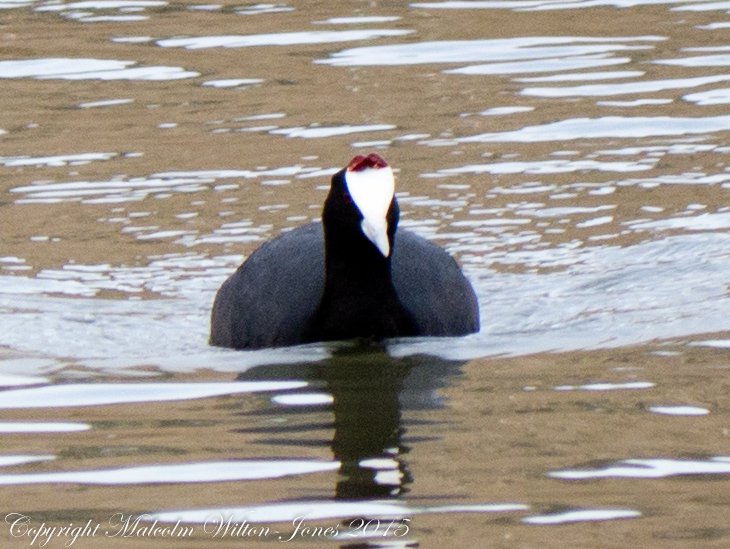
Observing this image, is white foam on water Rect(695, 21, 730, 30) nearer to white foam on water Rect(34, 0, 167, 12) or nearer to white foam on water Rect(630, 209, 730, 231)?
white foam on water Rect(34, 0, 167, 12)

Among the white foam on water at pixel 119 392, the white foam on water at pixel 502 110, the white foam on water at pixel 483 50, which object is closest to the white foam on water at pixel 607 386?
the white foam on water at pixel 119 392

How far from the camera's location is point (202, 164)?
10047 millimetres

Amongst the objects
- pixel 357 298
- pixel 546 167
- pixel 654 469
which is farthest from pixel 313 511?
pixel 546 167

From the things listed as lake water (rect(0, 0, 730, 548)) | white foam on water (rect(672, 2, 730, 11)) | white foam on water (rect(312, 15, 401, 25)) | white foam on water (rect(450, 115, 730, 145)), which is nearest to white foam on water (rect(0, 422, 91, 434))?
lake water (rect(0, 0, 730, 548))

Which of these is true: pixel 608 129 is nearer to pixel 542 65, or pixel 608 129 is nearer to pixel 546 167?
pixel 546 167

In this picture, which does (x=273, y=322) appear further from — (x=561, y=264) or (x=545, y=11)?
(x=545, y=11)

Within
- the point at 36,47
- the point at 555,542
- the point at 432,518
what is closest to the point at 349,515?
the point at 432,518

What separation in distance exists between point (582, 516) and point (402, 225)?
4.44m

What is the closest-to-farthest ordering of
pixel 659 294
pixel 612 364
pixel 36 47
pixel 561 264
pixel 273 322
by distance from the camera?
pixel 612 364, pixel 273 322, pixel 659 294, pixel 561 264, pixel 36 47

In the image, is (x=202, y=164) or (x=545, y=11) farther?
(x=545, y=11)

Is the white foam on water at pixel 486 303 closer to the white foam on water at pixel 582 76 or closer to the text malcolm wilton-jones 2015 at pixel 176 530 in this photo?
the text malcolm wilton-jones 2015 at pixel 176 530

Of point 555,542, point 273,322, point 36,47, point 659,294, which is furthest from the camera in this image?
point 36,47

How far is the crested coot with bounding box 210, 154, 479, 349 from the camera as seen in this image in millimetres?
6445

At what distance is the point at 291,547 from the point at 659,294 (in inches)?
139
